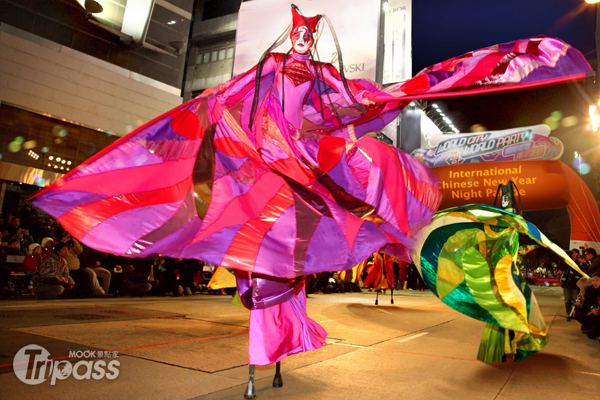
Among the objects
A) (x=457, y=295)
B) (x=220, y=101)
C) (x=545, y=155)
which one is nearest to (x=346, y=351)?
(x=457, y=295)

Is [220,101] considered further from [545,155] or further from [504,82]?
[545,155]

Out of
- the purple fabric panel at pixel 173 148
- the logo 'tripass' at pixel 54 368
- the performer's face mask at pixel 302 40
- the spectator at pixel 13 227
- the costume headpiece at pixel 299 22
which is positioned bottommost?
the logo 'tripass' at pixel 54 368

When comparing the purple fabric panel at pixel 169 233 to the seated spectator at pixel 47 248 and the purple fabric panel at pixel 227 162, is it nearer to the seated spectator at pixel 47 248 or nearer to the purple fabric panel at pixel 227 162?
the purple fabric panel at pixel 227 162

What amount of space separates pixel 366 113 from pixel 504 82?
1.13 metres

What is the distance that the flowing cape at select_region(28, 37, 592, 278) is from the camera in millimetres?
2969

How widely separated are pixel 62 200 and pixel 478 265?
3.70 metres

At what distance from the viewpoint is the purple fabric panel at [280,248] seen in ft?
9.23

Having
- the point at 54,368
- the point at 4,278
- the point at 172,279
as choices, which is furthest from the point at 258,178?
the point at 172,279

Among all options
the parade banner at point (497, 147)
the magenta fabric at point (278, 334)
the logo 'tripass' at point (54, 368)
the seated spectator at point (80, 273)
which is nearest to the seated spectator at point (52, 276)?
the seated spectator at point (80, 273)

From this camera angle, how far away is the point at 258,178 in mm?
3338

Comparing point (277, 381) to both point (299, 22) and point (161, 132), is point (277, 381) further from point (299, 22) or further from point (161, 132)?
point (299, 22)

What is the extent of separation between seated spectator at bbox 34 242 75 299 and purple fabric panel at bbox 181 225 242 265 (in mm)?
6409

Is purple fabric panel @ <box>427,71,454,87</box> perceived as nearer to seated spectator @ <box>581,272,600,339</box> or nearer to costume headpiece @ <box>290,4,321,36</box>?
costume headpiece @ <box>290,4,321,36</box>

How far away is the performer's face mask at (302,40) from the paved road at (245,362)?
110 inches
